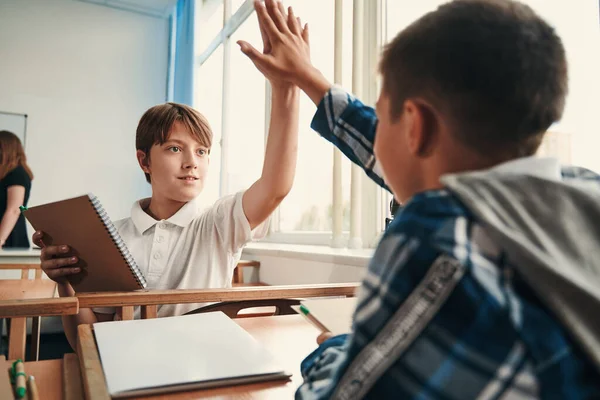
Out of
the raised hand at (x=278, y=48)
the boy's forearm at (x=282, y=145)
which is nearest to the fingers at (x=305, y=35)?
the raised hand at (x=278, y=48)

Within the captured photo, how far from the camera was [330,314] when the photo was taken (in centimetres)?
68

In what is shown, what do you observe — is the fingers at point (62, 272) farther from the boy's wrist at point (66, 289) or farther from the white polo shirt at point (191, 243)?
the white polo shirt at point (191, 243)

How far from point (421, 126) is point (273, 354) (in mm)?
432

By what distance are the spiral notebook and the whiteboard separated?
4.13 m

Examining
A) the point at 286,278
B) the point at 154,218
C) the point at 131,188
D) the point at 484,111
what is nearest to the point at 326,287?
the point at 154,218

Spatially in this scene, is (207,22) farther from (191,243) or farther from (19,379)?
(19,379)

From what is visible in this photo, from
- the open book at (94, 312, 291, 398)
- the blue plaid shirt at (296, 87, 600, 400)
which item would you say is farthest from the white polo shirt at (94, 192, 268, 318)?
the blue plaid shirt at (296, 87, 600, 400)

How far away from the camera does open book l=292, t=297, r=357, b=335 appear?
62 centimetres

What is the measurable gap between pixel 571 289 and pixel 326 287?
0.83 m

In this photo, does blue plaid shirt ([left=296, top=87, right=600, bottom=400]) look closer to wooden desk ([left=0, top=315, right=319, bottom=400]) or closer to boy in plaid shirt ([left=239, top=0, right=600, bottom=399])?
boy in plaid shirt ([left=239, top=0, right=600, bottom=399])

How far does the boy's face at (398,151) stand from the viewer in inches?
15.6

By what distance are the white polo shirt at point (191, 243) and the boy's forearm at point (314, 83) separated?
2.07 feet

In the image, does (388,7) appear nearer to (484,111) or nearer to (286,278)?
(286,278)

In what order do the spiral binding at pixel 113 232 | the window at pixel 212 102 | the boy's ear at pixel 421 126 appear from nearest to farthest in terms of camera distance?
1. the boy's ear at pixel 421 126
2. the spiral binding at pixel 113 232
3. the window at pixel 212 102
